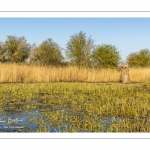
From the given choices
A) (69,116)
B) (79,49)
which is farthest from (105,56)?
(69,116)

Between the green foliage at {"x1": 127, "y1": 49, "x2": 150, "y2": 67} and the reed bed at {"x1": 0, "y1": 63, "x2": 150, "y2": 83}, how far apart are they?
3910 mm

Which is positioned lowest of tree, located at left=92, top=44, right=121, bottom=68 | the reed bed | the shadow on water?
the shadow on water

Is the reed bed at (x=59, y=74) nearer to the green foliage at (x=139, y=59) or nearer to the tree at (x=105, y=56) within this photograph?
the tree at (x=105, y=56)

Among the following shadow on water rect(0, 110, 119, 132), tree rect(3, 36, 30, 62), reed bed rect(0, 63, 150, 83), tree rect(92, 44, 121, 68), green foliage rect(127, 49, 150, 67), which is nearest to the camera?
shadow on water rect(0, 110, 119, 132)

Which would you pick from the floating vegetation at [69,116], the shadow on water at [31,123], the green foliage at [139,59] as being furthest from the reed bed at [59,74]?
the shadow on water at [31,123]

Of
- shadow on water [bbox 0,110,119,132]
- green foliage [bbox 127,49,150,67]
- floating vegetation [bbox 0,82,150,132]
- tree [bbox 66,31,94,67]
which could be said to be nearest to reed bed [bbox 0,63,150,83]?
tree [bbox 66,31,94,67]

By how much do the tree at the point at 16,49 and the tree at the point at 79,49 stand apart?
231 cm

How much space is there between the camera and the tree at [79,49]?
542 inches

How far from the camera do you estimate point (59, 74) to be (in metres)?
13.7

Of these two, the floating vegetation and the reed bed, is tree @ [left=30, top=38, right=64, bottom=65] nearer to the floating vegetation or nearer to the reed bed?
the reed bed

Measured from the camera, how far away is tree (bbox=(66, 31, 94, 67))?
1376cm

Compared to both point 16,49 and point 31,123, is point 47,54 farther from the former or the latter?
point 31,123

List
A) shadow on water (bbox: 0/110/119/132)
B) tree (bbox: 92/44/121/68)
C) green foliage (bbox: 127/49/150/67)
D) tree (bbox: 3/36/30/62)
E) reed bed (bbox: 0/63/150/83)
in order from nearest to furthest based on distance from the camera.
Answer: shadow on water (bbox: 0/110/119/132) < reed bed (bbox: 0/63/150/83) < tree (bbox: 3/36/30/62) < tree (bbox: 92/44/121/68) < green foliage (bbox: 127/49/150/67)
